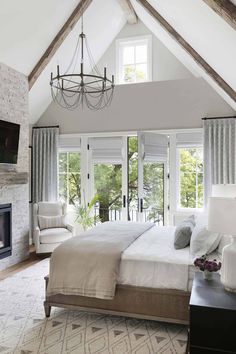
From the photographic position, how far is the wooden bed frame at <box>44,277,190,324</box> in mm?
2994

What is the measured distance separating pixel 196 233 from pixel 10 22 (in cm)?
362

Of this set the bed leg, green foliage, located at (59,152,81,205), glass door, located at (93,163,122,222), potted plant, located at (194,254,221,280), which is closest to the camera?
potted plant, located at (194,254,221,280)

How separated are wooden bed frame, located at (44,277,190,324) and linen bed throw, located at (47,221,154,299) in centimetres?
15

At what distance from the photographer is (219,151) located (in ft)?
18.6

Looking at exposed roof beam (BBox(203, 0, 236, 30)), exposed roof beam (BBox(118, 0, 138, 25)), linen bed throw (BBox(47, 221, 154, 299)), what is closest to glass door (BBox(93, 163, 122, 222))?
exposed roof beam (BBox(118, 0, 138, 25))

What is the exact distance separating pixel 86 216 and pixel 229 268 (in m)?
4.38

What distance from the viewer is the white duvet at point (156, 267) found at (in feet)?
9.83

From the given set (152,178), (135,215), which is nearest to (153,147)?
(152,178)

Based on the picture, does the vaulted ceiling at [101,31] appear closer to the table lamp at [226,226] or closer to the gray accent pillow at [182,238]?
the table lamp at [226,226]

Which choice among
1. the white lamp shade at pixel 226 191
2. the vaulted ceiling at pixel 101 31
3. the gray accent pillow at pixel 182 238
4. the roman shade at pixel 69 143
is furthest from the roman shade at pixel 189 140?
the gray accent pillow at pixel 182 238

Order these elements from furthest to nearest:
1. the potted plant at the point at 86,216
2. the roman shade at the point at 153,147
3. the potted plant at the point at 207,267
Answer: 1. the potted plant at the point at 86,216
2. the roman shade at the point at 153,147
3. the potted plant at the point at 207,267

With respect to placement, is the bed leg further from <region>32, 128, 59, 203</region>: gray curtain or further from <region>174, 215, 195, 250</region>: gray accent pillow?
<region>32, 128, 59, 203</region>: gray curtain

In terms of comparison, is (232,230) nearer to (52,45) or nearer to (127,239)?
(127,239)

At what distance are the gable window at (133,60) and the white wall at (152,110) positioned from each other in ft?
1.20
